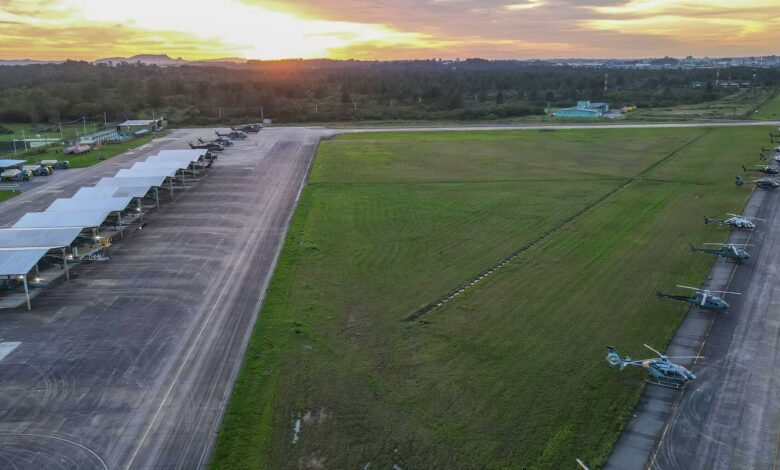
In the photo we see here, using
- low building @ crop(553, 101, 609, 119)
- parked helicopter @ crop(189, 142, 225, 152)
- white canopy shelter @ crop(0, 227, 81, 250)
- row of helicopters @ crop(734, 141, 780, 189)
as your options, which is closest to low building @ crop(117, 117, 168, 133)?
parked helicopter @ crop(189, 142, 225, 152)

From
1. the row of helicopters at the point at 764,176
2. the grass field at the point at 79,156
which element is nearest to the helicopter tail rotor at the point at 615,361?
the row of helicopters at the point at 764,176

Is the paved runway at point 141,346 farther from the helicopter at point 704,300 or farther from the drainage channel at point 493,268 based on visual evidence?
the helicopter at point 704,300

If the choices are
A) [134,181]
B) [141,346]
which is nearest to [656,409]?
[141,346]

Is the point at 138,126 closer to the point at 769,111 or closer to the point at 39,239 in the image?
the point at 39,239

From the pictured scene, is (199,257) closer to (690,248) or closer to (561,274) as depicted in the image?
(561,274)

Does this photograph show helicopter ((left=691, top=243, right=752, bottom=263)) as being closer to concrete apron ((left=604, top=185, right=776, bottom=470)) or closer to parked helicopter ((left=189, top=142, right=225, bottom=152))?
concrete apron ((left=604, top=185, right=776, bottom=470))

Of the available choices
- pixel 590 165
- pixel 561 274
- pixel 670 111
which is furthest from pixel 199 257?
pixel 670 111
